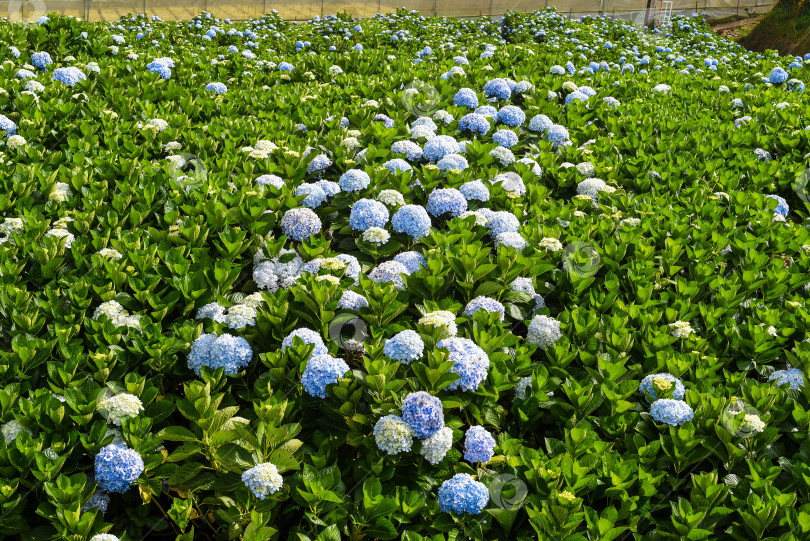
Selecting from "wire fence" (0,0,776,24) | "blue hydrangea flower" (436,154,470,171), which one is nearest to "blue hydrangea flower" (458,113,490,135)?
"blue hydrangea flower" (436,154,470,171)

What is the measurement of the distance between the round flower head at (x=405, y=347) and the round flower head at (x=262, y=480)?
2.07 feet

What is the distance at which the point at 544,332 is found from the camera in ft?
9.59

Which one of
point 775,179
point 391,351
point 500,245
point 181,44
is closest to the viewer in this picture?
point 391,351

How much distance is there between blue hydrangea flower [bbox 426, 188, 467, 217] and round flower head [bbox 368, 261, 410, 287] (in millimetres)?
649

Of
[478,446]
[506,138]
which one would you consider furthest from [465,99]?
[478,446]

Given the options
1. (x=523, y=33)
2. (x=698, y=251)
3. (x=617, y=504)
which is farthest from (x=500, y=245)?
(x=523, y=33)

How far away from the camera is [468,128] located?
5.23 metres

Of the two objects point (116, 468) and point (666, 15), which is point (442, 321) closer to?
point (116, 468)

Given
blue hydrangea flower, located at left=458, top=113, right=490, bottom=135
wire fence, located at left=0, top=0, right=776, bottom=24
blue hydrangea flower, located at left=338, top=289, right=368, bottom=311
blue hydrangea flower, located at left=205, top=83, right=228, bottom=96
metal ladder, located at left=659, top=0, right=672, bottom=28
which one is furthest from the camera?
metal ladder, located at left=659, top=0, right=672, bottom=28

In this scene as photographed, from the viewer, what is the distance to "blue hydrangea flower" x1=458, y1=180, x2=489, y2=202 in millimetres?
3932

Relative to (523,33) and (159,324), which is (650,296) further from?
(523,33)

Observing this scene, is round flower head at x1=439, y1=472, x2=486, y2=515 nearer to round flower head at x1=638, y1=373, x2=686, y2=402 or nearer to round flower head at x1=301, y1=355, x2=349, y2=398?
round flower head at x1=301, y1=355, x2=349, y2=398

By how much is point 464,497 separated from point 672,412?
0.86m

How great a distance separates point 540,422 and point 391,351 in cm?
67
